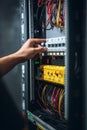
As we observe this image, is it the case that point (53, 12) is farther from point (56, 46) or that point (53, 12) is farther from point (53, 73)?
point (53, 73)

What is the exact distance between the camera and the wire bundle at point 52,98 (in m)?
1.94

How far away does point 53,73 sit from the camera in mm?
1903

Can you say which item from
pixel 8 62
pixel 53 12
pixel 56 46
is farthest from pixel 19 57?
pixel 53 12

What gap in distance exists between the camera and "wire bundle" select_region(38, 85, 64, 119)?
194 cm

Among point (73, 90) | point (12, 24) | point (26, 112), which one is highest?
point (12, 24)

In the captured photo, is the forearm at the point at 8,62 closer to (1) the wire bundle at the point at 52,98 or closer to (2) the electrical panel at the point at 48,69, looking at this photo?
(2) the electrical panel at the point at 48,69

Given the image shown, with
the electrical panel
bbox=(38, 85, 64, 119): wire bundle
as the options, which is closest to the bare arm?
the electrical panel

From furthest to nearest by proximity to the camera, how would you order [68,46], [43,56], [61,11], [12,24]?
[12,24]
[43,56]
[61,11]
[68,46]

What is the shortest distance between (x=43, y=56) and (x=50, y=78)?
33 centimetres

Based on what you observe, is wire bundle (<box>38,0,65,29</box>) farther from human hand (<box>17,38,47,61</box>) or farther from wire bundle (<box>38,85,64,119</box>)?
wire bundle (<box>38,85,64,119</box>)

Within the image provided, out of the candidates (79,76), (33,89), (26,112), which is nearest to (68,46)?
(79,76)

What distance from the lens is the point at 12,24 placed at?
7.97ft

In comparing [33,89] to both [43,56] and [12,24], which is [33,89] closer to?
[43,56]

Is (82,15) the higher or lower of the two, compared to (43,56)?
higher
